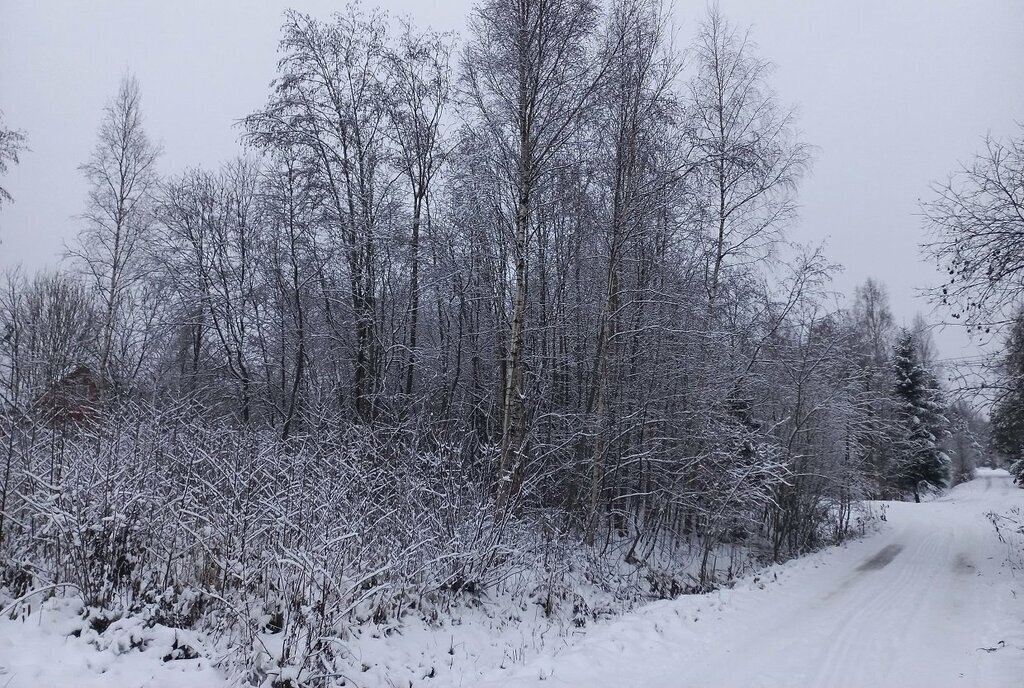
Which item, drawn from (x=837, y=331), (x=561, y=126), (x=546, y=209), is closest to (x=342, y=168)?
(x=546, y=209)

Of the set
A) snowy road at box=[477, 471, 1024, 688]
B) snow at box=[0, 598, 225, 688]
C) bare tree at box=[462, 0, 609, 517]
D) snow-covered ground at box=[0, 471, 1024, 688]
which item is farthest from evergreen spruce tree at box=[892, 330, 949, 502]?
snow at box=[0, 598, 225, 688]

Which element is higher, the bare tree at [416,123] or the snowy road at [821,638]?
the bare tree at [416,123]

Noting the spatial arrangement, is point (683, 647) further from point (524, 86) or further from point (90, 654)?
point (524, 86)

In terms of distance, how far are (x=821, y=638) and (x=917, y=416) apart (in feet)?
110

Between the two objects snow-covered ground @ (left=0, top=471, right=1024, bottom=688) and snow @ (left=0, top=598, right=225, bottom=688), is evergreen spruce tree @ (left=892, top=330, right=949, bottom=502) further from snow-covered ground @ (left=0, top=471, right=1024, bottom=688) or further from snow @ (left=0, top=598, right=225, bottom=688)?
snow @ (left=0, top=598, right=225, bottom=688)

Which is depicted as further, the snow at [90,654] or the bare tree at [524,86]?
the bare tree at [524,86]

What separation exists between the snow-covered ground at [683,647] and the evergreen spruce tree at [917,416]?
2686cm

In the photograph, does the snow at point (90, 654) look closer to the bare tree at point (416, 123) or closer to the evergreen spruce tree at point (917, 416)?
the bare tree at point (416, 123)

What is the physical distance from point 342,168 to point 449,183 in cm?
276

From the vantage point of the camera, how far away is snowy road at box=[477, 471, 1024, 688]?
18.0 ft

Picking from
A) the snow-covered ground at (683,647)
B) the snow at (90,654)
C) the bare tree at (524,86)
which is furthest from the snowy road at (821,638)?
the bare tree at (524,86)

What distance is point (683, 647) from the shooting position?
6434 mm

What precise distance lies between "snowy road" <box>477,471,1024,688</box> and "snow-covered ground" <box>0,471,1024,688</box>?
0.8 inches

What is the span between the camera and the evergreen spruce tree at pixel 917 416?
32844 mm
